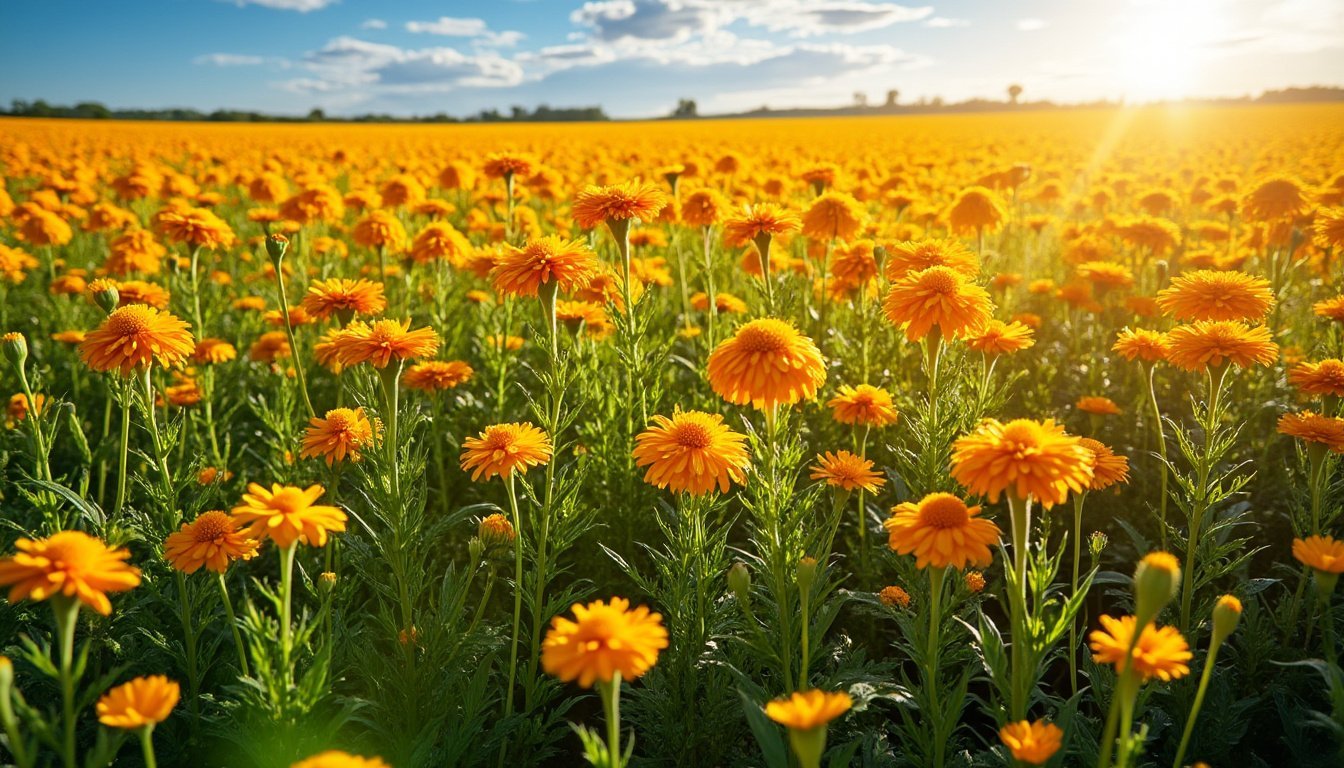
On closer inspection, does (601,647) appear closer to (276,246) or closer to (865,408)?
(865,408)

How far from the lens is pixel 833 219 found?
341 centimetres

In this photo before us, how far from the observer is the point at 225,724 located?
188cm

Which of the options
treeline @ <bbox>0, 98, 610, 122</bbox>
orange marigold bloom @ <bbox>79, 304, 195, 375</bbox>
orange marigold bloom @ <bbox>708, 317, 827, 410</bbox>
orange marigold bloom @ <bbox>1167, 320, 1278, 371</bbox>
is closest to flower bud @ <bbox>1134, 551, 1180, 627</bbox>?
orange marigold bloom @ <bbox>708, 317, 827, 410</bbox>

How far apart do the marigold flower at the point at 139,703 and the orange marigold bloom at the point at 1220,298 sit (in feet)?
10.3

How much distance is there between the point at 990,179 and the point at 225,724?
608cm

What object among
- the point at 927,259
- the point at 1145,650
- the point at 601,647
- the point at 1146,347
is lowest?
the point at 1145,650

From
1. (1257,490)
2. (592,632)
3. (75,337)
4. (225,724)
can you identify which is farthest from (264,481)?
(1257,490)

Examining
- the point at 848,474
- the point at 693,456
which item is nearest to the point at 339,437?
the point at 693,456

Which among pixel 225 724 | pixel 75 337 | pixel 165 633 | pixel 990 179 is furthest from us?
pixel 990 179

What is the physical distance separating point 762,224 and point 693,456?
1.44 metres

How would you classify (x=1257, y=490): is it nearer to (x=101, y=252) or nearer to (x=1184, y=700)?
(x=1184, y=700)

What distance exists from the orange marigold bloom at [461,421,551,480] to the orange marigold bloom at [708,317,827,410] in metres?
0.56

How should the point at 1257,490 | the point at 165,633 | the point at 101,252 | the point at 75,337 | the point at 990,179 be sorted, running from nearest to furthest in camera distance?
the point at 165,633 < the point at 1257,490 < the point at 75,337 < the point at 990,179 < the point at 101,252

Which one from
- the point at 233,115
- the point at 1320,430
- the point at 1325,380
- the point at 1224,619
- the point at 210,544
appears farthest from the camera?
the point at 233,115
